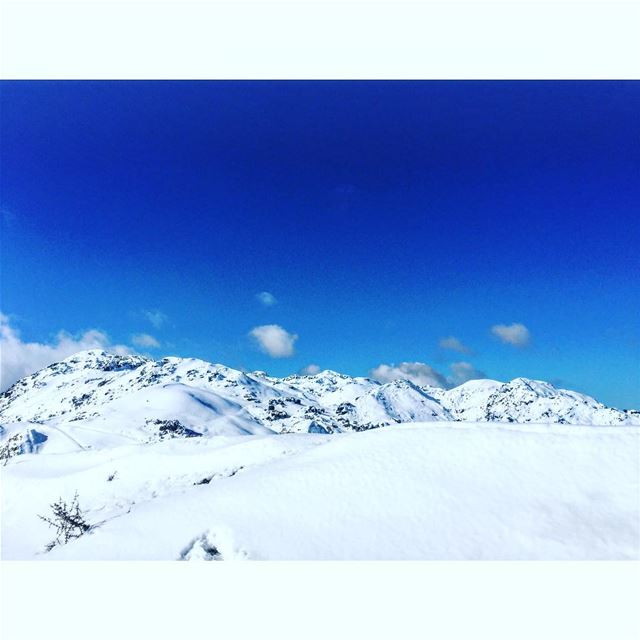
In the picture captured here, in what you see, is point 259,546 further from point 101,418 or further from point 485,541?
point 101,418

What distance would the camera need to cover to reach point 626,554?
34.4ft

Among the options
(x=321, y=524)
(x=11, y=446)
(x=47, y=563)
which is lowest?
(x=47, y=563)

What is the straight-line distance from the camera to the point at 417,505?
13008mm

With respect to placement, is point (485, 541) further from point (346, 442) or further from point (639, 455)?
point (346, 442)

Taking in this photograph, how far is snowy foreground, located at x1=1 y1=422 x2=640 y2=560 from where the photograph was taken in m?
11.4

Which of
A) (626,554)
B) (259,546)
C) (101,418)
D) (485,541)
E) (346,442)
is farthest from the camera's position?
(101,418)

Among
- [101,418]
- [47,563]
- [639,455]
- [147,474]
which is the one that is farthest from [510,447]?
[101,418]

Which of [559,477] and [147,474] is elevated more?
[147,474]

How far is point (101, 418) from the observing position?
383 ft

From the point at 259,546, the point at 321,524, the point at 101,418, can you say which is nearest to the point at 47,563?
the point at 259,546

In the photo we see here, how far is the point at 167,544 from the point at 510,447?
11579mm

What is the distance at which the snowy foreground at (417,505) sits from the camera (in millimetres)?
11367

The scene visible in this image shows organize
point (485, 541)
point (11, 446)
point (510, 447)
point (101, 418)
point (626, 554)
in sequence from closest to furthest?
point (626, 554) < point (485, 541) < point (510, 447) < point (11, 446) < point (101, 418)

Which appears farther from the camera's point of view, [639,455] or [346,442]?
[346,442]
